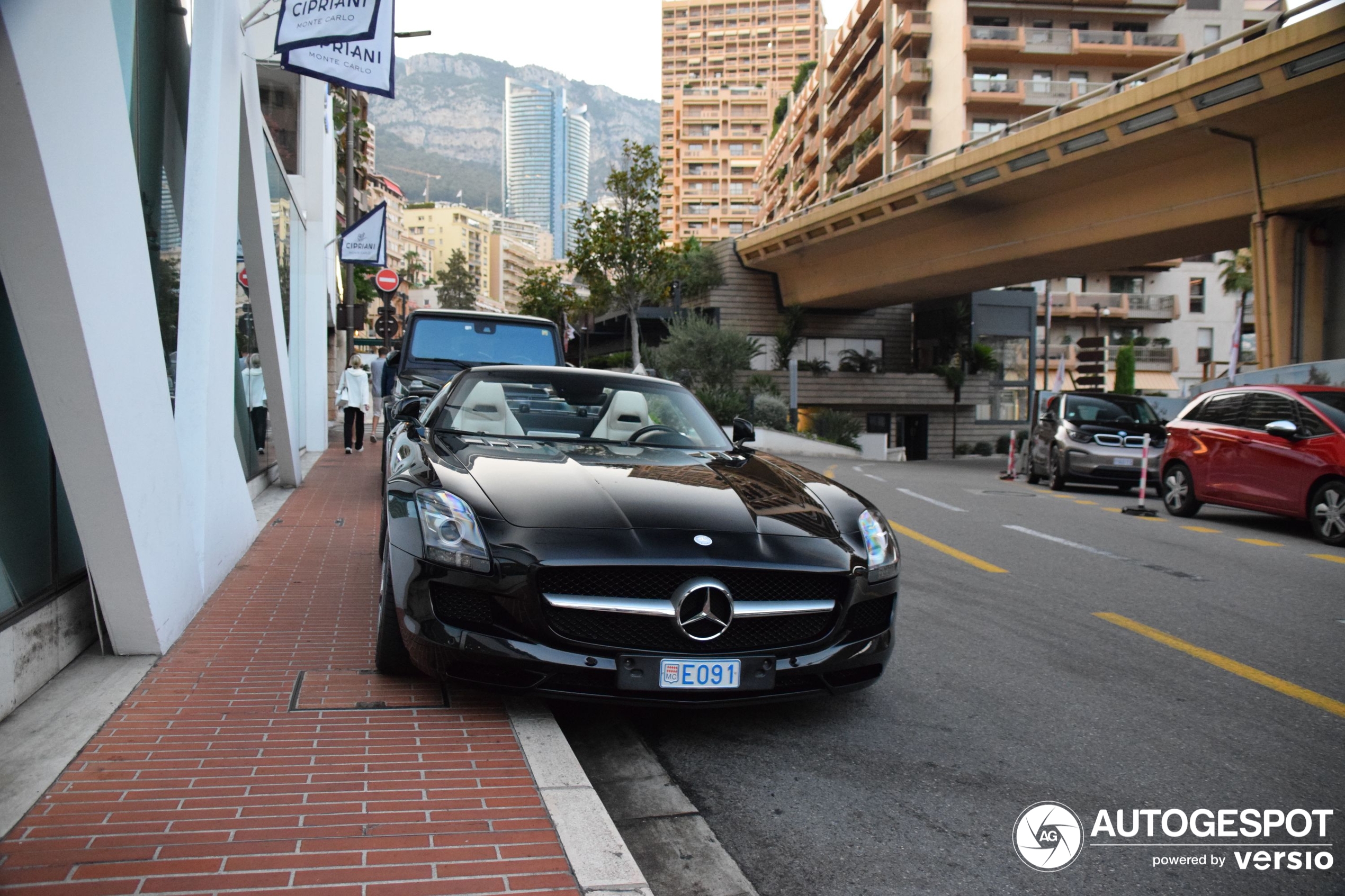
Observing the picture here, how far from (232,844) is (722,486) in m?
2.26

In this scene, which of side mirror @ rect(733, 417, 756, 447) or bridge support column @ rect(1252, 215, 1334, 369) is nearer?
side mirror @ rect(733, 417, 756, 447)

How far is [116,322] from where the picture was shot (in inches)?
161

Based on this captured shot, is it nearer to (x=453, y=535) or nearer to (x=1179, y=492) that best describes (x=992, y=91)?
(x=1179, y=492)

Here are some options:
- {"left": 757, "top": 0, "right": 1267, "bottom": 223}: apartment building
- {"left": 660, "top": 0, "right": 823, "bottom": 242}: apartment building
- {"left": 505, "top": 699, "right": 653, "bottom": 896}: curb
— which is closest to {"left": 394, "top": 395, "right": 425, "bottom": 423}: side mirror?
{"left": 505, "top": 699, "right": 653, "bottom": 896}: curb

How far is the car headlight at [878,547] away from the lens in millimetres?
3904

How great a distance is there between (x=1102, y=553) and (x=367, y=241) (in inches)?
627

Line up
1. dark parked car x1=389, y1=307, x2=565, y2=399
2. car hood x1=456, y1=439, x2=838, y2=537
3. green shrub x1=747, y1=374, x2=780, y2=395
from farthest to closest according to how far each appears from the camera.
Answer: green shrub x1=747, y1=374, x2=780, y2=395, dark parked car x1=389, y1=307, x2=565, y2=399, car hood x1=456, y1=439, x2=838, y2=537

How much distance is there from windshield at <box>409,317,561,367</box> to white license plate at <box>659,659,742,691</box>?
26.8 ft

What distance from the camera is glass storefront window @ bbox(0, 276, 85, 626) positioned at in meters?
3.90

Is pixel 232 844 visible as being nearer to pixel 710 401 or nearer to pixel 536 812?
pixel 536 812

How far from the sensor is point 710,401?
3353 centimetres

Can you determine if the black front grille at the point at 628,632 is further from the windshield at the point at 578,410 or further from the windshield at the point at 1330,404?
the windshield at the point at 1330,404

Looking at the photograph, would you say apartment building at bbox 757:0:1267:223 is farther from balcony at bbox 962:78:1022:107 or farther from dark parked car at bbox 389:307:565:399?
dark parked car at bbox 389:307:565:399

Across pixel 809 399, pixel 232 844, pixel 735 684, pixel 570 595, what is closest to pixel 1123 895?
pixel 735 684
